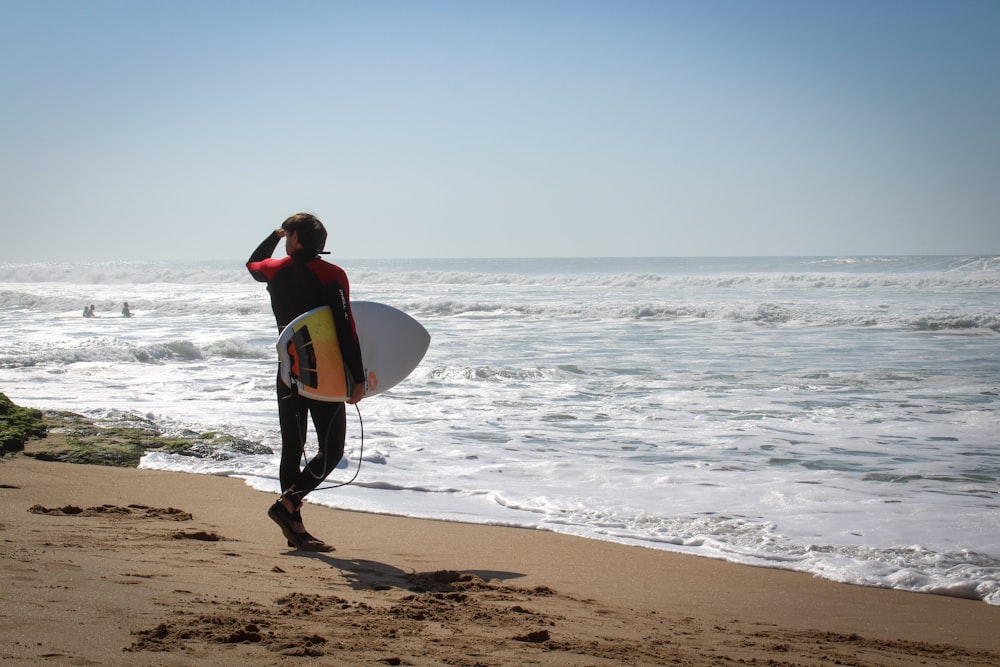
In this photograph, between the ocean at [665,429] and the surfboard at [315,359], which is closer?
the surfboard at [315,359]

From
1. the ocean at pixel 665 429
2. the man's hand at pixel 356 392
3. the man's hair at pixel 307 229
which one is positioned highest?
the man's hair at pixel 307 229

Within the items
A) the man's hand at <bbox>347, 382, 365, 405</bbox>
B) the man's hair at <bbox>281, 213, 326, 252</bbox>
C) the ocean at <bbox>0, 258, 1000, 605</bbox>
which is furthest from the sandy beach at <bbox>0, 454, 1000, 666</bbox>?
the man's hair at <bbox>281, 213, 326, 252</bbox>

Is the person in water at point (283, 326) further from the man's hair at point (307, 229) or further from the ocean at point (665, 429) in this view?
the ocean at point (665, 429)

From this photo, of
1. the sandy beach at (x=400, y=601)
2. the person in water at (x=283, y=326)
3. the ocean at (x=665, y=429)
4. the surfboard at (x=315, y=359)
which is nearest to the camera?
the sandy beach at (x=400, y=601)

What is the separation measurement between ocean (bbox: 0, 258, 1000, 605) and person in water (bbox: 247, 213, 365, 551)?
0.38m

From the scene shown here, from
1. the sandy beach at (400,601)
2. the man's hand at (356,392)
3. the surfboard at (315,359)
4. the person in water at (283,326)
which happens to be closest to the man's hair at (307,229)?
the person in water at (283,326)

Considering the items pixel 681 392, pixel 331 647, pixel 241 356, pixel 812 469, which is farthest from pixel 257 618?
pixel 241 356

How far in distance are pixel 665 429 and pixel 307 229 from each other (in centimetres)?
501

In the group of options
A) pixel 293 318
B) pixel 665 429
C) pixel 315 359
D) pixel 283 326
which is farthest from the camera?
pixel 665 429

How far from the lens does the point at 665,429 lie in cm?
827

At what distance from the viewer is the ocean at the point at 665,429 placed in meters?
5.02

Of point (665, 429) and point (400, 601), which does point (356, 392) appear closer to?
point (400, 601)

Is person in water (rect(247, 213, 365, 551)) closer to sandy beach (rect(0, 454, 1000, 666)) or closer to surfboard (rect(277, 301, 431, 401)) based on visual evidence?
surfboard (rect(277, 301, 431, 401))

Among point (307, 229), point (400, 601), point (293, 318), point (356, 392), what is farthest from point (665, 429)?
point (400, 601)
